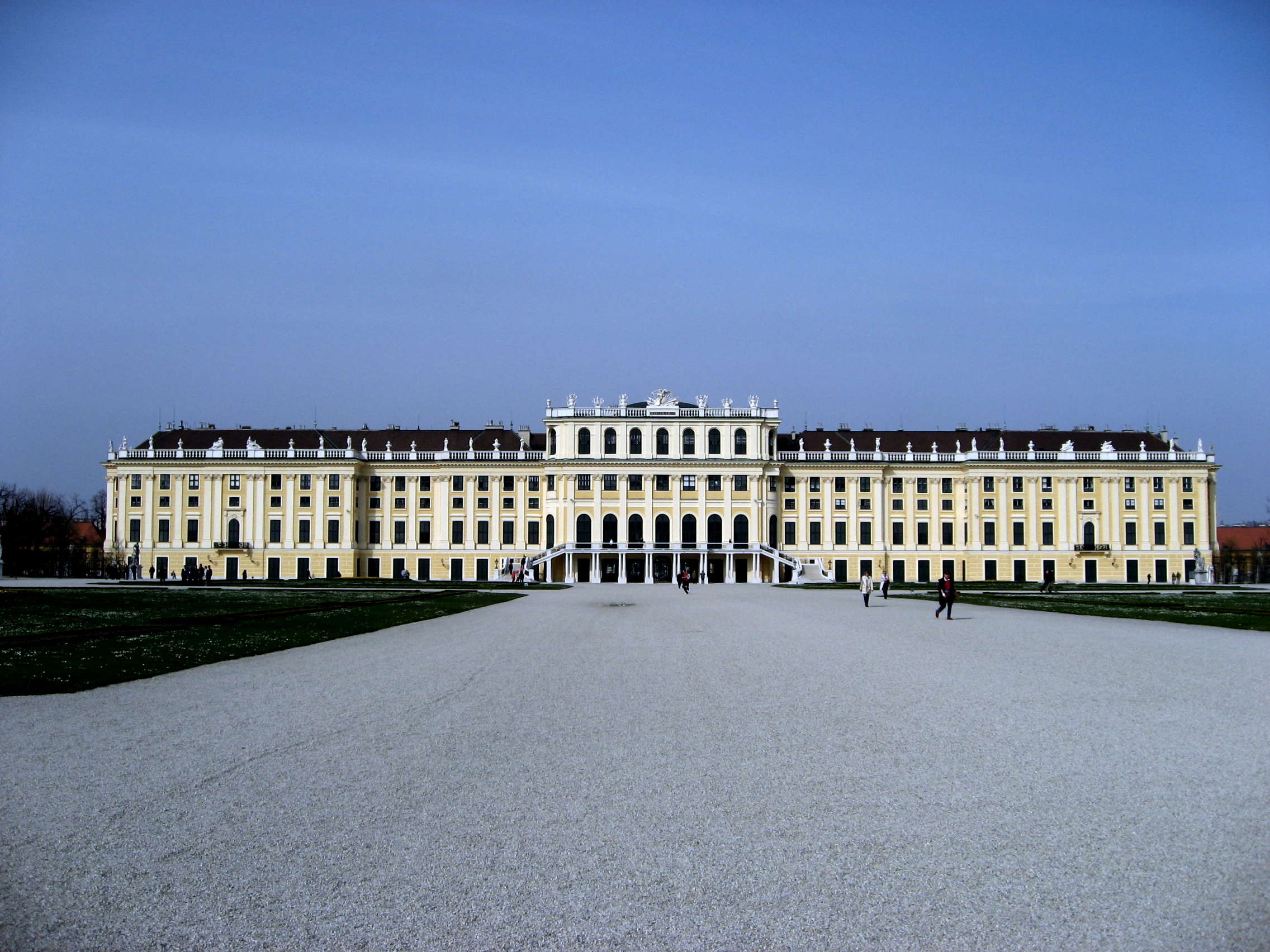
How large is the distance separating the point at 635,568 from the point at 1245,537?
9439cm

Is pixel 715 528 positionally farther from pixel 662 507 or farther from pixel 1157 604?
pixel 1157 604

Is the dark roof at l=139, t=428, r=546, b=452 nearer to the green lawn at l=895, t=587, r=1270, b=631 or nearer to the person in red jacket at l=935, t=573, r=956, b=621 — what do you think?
the green lawn at l=895, t=587, r=1270, b=631

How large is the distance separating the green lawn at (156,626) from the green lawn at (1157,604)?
21.6 metres

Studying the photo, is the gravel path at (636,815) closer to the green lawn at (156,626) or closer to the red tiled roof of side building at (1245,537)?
the green lawn at (156,626)

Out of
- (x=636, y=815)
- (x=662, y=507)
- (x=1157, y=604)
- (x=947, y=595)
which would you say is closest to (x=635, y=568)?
(x=662, y=507)

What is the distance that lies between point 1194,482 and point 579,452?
165 feet

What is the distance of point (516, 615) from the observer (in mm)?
34188

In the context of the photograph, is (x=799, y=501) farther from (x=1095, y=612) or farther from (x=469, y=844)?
(x=469, y=844)

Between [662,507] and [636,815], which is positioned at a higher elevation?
[662,507]

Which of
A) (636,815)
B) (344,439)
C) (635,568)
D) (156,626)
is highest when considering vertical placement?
(344,439)

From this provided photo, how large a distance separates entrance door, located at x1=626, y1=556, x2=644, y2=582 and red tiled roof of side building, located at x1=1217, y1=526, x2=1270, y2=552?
73.6m

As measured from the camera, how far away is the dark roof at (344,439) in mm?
90250

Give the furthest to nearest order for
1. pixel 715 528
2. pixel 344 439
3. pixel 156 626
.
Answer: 1. pixel 344 439
2. pixel 715 528
3. pixel 156 626

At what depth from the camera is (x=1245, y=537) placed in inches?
5379
